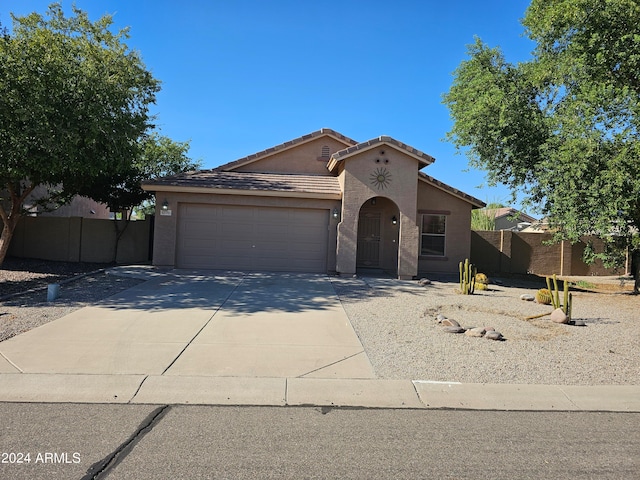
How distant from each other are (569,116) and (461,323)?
750cm

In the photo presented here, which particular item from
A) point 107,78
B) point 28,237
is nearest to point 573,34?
point 107,78

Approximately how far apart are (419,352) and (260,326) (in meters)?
2.93

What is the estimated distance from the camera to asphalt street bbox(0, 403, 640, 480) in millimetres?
3619

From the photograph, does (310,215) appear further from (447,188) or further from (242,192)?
(447,188)

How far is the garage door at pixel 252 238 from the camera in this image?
16.1 m

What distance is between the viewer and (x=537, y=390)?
5.54 metres

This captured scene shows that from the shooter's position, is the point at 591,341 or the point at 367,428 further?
the point at 591,341

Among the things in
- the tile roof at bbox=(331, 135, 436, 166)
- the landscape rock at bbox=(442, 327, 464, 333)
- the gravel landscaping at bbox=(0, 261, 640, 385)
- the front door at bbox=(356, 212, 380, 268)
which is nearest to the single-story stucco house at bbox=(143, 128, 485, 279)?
the tile roof at bbox=(331, 135, 436, 166)

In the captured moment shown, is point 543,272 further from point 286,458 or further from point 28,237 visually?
point 28,237

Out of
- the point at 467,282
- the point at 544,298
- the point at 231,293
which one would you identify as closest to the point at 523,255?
the point at 467,282

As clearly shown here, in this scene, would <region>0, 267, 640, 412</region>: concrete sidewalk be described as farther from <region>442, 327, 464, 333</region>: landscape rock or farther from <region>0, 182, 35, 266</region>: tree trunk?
<region>0, 182, 35, 266</region>: tree trunk

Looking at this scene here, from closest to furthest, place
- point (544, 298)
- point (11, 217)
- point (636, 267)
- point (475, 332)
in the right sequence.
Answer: point (475, 332) → point (544, 298) → point (11, 217) → point (636, 267)

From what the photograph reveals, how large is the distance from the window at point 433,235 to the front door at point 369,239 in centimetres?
178

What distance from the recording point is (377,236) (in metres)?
18.4
